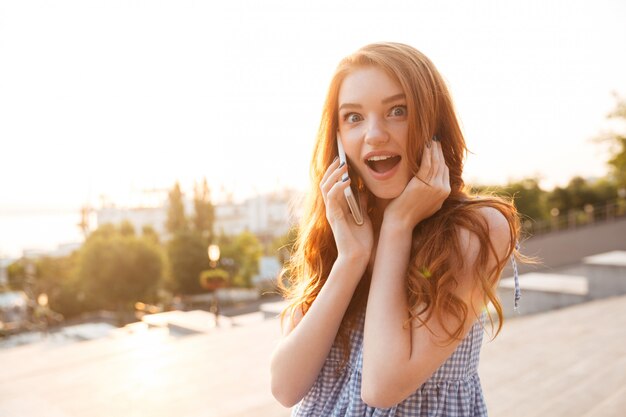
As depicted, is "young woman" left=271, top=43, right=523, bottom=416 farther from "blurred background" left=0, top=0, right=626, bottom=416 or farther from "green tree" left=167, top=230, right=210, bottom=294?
"green tree" left=167, top=230, right=210, bottom=294

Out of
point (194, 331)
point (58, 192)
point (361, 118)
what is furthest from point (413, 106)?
point (58, 192)

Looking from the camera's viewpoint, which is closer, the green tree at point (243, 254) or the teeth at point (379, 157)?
the teeth at point (379, 157)

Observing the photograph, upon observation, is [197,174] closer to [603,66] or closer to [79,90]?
[79,90]

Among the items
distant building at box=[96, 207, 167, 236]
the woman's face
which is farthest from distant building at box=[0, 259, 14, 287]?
the woman's face

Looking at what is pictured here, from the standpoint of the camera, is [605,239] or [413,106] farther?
[605,239]

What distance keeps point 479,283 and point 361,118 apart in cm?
39

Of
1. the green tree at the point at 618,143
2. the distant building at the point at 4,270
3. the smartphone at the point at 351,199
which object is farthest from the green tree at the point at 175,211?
the smartphone at the point at 351,199

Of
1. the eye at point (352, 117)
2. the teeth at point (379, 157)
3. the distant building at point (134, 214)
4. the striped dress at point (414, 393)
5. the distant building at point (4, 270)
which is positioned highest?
the eye at point (352, 117)

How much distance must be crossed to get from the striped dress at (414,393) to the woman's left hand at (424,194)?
218mm

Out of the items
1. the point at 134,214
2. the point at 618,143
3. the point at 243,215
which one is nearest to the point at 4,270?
the point at 134,214

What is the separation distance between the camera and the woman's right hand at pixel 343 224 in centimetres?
103

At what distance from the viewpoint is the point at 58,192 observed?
322 ft

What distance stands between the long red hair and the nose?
48 millimetres

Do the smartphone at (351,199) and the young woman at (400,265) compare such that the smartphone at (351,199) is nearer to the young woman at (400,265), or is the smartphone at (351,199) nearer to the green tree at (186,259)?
the young woman at (400,265)
